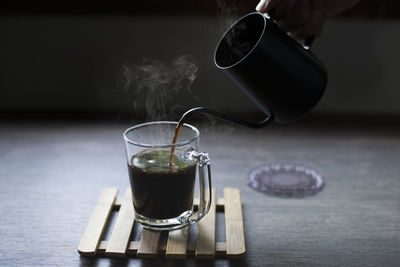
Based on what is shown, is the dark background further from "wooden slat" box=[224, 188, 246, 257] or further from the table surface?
"wooden slat" box=[224, 188, 246, 257]

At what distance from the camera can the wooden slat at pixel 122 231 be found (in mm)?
923

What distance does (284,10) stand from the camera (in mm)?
1128

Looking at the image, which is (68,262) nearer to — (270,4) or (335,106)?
(270,4)

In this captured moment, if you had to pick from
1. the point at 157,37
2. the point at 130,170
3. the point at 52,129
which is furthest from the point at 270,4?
the point at 52,129

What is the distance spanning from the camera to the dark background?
1938mm

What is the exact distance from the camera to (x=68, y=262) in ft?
2.99

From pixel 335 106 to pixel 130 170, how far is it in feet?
4.48

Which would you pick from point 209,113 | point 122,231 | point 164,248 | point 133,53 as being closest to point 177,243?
point 164,248

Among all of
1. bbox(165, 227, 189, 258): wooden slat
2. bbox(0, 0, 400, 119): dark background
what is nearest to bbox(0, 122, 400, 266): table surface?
bbox(165, 227, 189, 258): wooden slat

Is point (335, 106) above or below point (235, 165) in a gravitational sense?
above

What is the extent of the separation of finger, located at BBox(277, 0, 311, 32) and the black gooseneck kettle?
0.61ft

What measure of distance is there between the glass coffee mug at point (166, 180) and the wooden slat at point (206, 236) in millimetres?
39

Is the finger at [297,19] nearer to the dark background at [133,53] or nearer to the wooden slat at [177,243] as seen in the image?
the wooden slat at [177,243]

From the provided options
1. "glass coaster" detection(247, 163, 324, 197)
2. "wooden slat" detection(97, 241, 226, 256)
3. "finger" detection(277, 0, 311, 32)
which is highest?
"finger" detection(277, 0, 311, 32)
